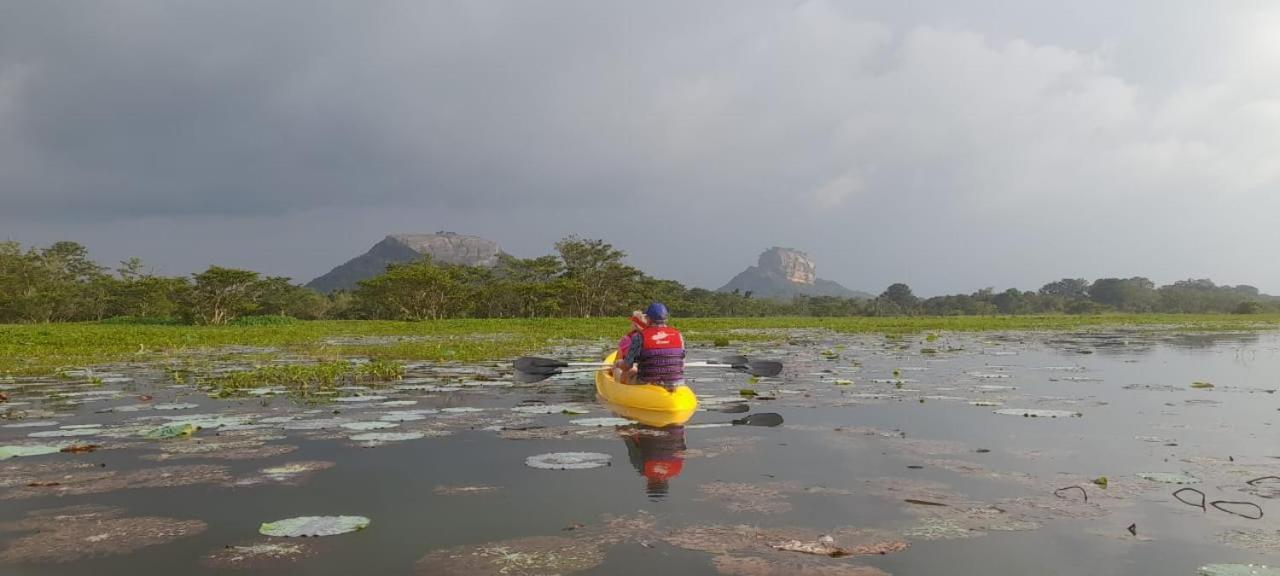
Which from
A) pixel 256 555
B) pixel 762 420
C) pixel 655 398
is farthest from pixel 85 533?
pixel 762 420

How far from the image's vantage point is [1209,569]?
337cm

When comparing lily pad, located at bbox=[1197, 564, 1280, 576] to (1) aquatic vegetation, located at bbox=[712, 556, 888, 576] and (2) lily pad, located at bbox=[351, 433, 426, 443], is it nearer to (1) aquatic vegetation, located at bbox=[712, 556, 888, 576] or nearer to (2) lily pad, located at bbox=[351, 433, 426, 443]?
(1) aquatic vegetation, located at bbox=[712, 556, 888, 576]

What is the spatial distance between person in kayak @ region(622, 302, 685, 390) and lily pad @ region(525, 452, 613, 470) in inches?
91.5

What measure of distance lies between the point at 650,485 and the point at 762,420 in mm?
3089

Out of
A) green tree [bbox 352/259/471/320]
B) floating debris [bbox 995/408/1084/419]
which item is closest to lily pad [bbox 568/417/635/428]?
floating debris [bbox 995/408/1084/419]

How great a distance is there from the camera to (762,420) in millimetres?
7871

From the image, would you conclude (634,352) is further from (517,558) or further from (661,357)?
(517,558)

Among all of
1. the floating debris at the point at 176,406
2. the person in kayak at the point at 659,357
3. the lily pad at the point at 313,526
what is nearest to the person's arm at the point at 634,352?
the person in kayak at the point at 659,357

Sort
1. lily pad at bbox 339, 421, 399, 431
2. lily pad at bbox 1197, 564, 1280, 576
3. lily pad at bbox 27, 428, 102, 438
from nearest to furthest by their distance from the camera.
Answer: lily pad at bbox 1197, 564, 1280, 576 → lily pad at bbox 27, 428, 102, 438 → lily pad at bbox 339, 421, 399, 431

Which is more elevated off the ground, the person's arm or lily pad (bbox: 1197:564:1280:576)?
the person's arm

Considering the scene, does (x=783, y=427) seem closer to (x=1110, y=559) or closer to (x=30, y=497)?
(x=1110, y=559)

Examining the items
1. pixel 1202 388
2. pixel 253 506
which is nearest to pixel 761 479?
pixel 253 506

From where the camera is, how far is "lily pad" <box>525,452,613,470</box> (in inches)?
219

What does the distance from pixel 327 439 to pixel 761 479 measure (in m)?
4.20
